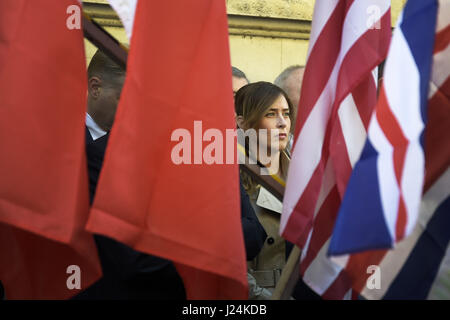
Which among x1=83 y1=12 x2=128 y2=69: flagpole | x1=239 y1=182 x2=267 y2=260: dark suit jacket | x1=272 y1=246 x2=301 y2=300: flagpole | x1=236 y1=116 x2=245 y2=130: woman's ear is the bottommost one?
x1=272 y1=246 x2=301 y2=300: flagpole

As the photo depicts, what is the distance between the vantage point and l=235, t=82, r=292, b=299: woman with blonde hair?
12.7ft

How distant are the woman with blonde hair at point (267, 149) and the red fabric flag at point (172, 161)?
1.09m

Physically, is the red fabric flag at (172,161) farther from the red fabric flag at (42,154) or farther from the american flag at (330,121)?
the american flag at (330,121)

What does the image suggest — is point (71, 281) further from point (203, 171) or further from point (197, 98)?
point (197, 98)

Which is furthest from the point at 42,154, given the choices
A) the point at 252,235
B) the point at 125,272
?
the point at 252,235

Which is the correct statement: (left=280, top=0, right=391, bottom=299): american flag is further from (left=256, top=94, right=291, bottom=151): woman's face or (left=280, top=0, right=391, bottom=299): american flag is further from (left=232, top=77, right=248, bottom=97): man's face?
(left=232, top=77, right=248, bottom=97): man's face

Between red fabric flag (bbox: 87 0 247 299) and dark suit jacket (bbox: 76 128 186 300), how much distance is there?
0.58 ft

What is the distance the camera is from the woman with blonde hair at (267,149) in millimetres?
3877

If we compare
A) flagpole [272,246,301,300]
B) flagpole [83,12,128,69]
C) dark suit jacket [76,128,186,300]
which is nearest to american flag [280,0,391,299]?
flagpole [272,246,301,300]

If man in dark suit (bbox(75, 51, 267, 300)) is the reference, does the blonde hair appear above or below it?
above

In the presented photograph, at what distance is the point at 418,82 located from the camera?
2473mm

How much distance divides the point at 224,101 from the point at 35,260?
881 mm

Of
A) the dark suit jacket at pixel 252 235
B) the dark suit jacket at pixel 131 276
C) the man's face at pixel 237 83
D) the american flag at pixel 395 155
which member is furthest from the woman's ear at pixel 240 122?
the american flag at pixel 395 155
